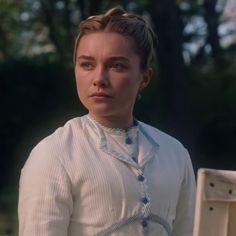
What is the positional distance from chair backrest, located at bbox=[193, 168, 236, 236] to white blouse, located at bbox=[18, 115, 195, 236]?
0.32m

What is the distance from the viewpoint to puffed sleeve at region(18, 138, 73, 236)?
7.26ft

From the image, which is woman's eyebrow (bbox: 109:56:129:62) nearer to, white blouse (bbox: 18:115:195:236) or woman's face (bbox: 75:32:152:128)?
woman's face (bbox: 75:32:152:128)

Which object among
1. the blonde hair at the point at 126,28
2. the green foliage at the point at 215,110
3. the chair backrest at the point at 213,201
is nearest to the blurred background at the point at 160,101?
the green foliage at the point at 215,110

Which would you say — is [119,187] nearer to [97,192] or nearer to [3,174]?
[97,192]

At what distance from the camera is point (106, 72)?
2318mm

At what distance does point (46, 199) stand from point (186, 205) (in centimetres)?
51

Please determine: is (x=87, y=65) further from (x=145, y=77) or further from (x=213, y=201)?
(x=213, y=201)

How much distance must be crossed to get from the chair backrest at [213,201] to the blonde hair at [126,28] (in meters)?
0.52

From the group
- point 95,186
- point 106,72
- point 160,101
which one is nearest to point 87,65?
point 106,72

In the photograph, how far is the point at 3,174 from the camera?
11.7m

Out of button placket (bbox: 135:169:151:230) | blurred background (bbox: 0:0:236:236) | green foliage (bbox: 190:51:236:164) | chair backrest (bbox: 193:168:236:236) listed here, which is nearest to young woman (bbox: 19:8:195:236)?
button placket (bbox: 135:169:151:230)

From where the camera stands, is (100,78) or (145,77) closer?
(100,78)

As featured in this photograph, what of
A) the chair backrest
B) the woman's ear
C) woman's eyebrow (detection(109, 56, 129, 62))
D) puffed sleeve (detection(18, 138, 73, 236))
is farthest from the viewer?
the woman's ear

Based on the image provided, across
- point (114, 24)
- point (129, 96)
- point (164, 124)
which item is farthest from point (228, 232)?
point (164, 124)
